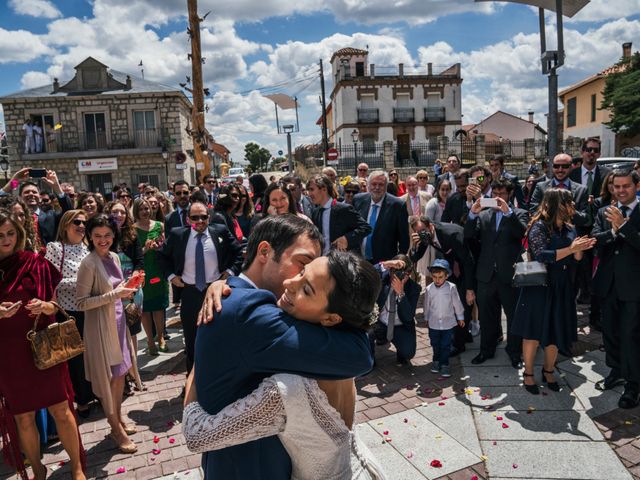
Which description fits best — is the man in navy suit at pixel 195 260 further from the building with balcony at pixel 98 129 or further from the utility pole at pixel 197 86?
the building with balcony at pixel 98 129

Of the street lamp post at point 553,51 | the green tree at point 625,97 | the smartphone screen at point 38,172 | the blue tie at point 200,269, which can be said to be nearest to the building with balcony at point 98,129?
the smartphone screen at point 38,172

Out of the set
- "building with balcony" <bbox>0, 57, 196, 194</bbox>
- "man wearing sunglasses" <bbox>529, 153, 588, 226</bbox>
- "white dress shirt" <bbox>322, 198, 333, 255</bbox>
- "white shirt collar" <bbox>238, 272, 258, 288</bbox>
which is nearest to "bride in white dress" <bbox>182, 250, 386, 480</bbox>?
"white shirt collar" <bbox>238, 272, 258, 288</bbox>

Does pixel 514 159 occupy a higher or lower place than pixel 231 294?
higher

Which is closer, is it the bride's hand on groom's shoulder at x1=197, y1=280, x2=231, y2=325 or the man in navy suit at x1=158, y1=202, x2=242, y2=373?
the bride's hand on groom's shoulder at x1=197, y1=280, x2=231, y2=325

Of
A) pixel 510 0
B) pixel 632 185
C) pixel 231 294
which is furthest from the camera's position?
pixel 510 0

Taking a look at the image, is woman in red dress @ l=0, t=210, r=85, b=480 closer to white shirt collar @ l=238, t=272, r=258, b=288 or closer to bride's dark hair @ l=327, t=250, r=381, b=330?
white shirt collar @ l=238, t=272, r=258, b=288

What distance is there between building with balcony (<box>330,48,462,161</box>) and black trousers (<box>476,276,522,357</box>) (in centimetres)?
4189

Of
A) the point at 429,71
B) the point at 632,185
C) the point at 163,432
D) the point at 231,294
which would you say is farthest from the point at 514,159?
the point at 231,294

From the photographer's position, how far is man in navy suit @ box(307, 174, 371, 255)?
556 cm

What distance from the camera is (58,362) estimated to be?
11.3 ft

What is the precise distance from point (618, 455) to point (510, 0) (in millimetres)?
5451

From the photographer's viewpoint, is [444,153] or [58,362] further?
[444,153]

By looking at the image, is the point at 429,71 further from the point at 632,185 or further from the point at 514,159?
the point at 632,185

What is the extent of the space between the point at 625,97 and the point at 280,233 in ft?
124
